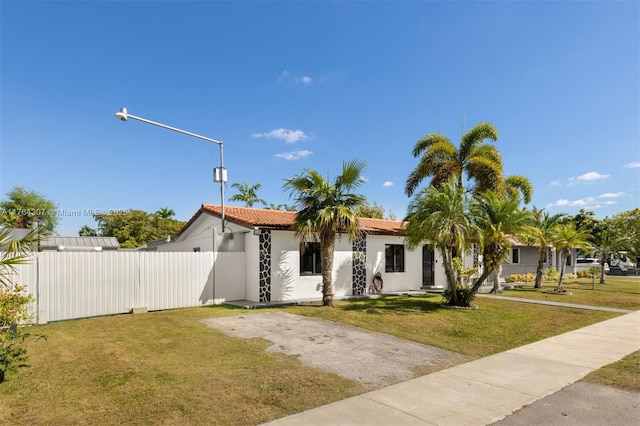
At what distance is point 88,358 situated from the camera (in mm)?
6656

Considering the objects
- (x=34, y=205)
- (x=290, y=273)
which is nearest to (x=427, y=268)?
(x=290, y=273)

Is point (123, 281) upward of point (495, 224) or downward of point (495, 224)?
downward

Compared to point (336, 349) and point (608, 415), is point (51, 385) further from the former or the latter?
point (608, 415)

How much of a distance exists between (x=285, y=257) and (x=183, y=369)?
823 centimetres

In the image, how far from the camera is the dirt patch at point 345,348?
6.02 meters

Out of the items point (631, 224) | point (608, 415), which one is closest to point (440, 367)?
point (608, 415)

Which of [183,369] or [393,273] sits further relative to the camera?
[393,273]

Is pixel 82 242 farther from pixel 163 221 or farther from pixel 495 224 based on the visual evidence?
pixel 495 224

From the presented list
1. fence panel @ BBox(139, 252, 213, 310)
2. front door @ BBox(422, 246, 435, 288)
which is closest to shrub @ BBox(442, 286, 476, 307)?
front door @ BBox(422, 246, 435, 288)

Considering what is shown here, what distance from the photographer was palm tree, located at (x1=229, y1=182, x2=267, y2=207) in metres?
44.2

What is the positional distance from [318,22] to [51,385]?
1343cm

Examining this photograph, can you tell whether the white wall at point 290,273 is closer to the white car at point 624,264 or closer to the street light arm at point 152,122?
the street light arm at point 152,122

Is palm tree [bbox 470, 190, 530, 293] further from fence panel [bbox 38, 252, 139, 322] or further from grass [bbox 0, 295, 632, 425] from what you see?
fence panel [bbox 38, 252, 139, 322]

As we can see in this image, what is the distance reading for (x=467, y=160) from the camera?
58.3ft
